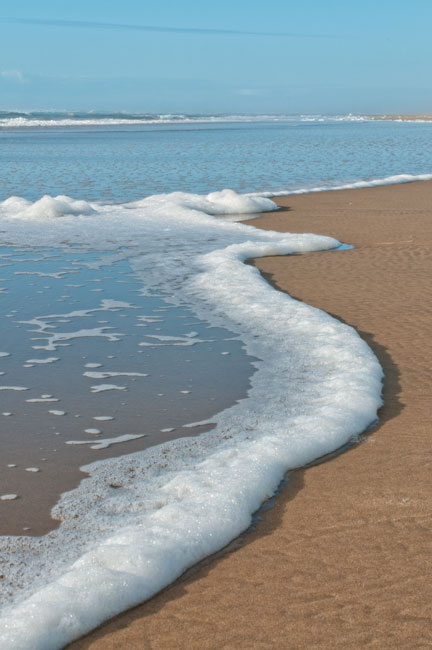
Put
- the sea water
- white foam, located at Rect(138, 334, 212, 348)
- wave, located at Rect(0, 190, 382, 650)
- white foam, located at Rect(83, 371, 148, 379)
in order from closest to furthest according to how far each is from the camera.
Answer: wave, located at Rect(0, 190, 382, 650)
the sea water
white foam, located at Rect(83, 371, 148, 379)
white foam, located at Rect(138, 334, 212, 348)

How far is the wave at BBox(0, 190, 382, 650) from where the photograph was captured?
3166mm

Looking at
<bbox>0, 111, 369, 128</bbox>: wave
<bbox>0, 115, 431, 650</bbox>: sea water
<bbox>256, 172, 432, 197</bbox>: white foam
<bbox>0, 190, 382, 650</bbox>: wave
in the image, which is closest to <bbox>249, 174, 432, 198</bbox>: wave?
<bbox>256, 172, 432, 197</bbox>: white foam

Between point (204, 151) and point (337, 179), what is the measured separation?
13752 millimetres

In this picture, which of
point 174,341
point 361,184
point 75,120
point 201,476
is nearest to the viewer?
point 201,476

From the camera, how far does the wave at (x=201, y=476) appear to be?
317 centimetres

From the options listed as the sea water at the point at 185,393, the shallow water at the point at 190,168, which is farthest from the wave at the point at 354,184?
the sea water at the point at 185,393

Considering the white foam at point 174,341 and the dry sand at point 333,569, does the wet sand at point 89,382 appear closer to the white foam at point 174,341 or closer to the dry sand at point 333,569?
the white foam at point 174,341

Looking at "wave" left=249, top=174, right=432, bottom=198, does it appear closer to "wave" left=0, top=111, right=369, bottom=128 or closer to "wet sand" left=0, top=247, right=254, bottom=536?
"wet sand" left=0, top=247, right=254, bottom=536

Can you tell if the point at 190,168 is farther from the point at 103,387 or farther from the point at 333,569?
the point at 333,569

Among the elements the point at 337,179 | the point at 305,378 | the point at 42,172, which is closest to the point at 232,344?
the point at 305,378

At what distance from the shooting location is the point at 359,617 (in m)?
2.99

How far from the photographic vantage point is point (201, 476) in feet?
13.9

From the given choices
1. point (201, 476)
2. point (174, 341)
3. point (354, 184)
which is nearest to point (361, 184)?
point (354, 184)

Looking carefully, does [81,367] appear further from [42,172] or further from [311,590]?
[42,172]
